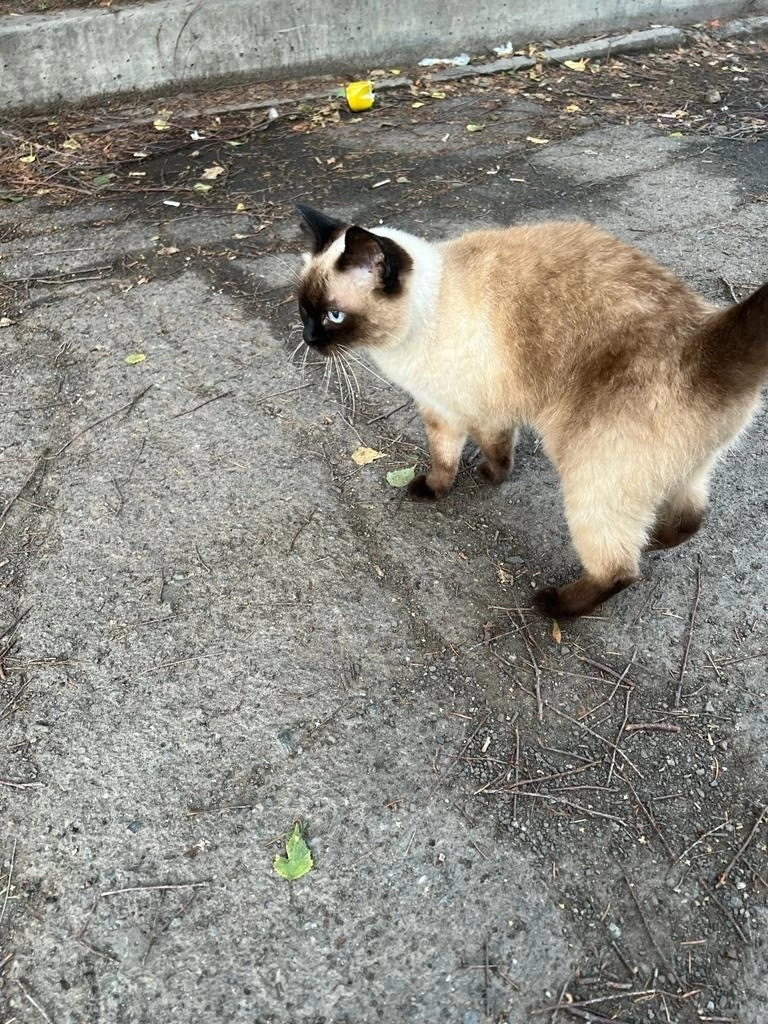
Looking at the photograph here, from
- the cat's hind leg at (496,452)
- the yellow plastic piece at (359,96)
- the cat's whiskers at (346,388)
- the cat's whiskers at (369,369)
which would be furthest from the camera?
the yellow plastic piece at (359,96)

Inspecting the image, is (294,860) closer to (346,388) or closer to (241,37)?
(346,388)

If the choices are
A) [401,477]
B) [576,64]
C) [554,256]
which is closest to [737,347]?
[554,256]

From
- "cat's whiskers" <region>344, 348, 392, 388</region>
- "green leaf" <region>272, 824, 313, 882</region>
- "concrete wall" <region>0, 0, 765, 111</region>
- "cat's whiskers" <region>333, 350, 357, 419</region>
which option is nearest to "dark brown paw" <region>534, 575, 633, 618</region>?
"green leaf" <region>272, 824, 313, 882</region>

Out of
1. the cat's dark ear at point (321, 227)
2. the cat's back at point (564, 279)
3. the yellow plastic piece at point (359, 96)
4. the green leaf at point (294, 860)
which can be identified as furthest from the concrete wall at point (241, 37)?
the green leaf at point (294, 860)

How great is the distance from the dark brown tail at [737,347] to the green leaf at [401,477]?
1.38 m

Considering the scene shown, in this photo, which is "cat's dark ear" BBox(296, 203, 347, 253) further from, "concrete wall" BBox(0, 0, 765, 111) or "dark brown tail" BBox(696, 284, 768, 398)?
"concrete wall" BBox(0, 0, 765, 111)

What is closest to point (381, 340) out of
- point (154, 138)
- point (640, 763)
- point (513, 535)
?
point (513, 535)

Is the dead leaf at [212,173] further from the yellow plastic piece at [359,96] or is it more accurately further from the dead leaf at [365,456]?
the dead leaf at [365,456]

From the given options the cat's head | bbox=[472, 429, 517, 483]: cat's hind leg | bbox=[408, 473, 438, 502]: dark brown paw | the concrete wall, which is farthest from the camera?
the concrete wall

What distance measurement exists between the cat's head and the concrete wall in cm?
423

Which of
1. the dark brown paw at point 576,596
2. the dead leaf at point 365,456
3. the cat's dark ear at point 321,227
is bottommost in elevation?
the dark brown paw at point 576,596

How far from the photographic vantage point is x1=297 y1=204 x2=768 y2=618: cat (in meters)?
2.18

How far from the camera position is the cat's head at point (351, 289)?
2525 mm

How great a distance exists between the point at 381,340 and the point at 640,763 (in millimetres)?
1653
